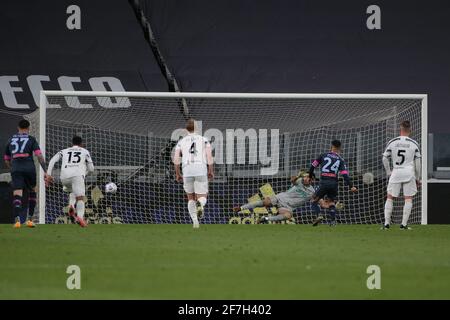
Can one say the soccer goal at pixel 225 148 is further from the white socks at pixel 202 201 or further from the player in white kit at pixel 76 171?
the white socks at pixel 202 201

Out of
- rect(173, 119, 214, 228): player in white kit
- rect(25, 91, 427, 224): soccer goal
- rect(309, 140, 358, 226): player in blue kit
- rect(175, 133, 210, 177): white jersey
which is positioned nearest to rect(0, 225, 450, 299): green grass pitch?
rect(173, 119, 214, 228): player in white kit

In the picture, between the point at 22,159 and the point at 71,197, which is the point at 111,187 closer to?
the point at 71,197

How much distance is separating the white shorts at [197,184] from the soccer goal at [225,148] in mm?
3632

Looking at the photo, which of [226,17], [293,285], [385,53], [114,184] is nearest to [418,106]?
[385,53]

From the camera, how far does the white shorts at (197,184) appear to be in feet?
59.8

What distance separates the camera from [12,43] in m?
23.1

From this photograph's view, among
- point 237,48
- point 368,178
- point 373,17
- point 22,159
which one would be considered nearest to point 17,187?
point 22,159

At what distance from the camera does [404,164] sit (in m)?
18.2

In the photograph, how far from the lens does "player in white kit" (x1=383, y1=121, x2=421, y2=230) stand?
18.0 meters

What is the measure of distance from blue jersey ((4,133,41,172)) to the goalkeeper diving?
5.30m

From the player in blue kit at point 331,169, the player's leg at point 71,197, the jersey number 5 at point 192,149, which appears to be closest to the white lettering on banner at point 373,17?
the player in blue kit at point 331,169

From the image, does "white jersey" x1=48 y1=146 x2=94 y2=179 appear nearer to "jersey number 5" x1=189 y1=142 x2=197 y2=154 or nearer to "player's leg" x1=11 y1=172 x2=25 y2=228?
"player's leg" x1=11 y1=172 x2=25 y2=228

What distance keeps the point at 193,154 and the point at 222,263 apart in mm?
6845

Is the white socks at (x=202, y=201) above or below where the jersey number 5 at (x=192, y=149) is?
below
